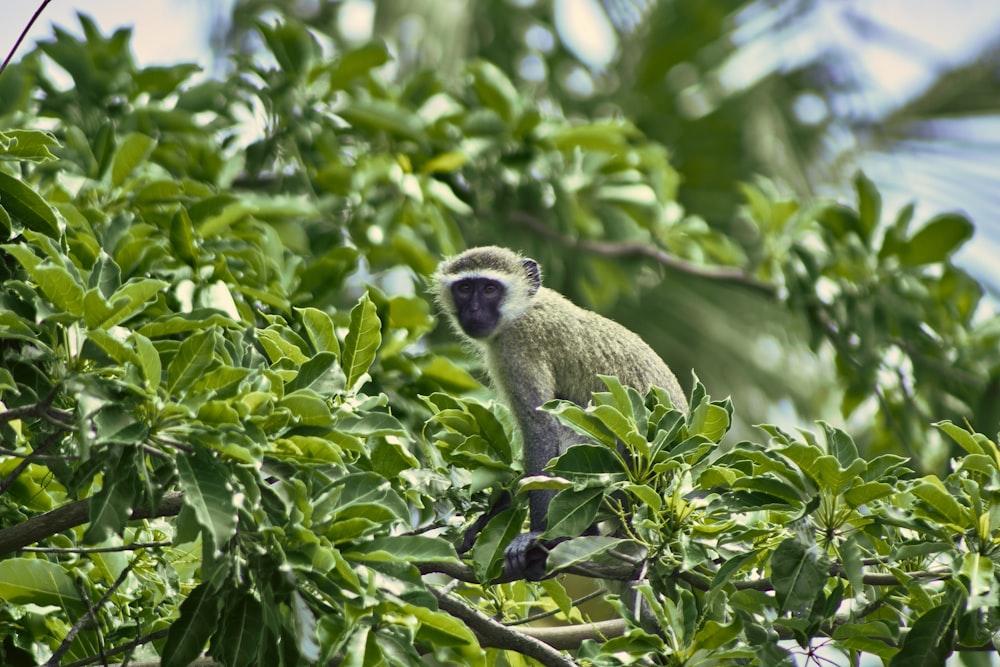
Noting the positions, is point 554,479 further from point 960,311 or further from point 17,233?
point 960,311

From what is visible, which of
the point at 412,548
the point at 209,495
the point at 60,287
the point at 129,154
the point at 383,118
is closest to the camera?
the point at 209,495

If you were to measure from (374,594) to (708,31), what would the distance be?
28.6ft

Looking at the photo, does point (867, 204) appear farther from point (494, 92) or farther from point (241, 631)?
point (241, 631)

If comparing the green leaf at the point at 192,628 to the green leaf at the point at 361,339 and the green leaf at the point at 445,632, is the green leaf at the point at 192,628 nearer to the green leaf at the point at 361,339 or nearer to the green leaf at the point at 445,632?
the green leaf at the point at 445,632

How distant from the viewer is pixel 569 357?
193 inches

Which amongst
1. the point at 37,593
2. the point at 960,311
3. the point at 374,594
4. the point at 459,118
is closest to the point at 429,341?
the point at 459,118

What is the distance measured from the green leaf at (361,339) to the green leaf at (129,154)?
Result: 1.72m

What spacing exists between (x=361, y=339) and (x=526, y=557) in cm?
118

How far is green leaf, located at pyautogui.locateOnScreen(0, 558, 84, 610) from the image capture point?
315 centimetres

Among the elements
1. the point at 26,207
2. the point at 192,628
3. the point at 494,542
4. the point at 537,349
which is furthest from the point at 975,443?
the point at 26,207

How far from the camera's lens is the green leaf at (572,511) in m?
2.93

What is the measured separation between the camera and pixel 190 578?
144 inches

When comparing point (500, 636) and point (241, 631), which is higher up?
point (241, 631)

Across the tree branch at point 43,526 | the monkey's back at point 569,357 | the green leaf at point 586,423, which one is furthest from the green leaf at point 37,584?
the monkey's back at point 569,357
